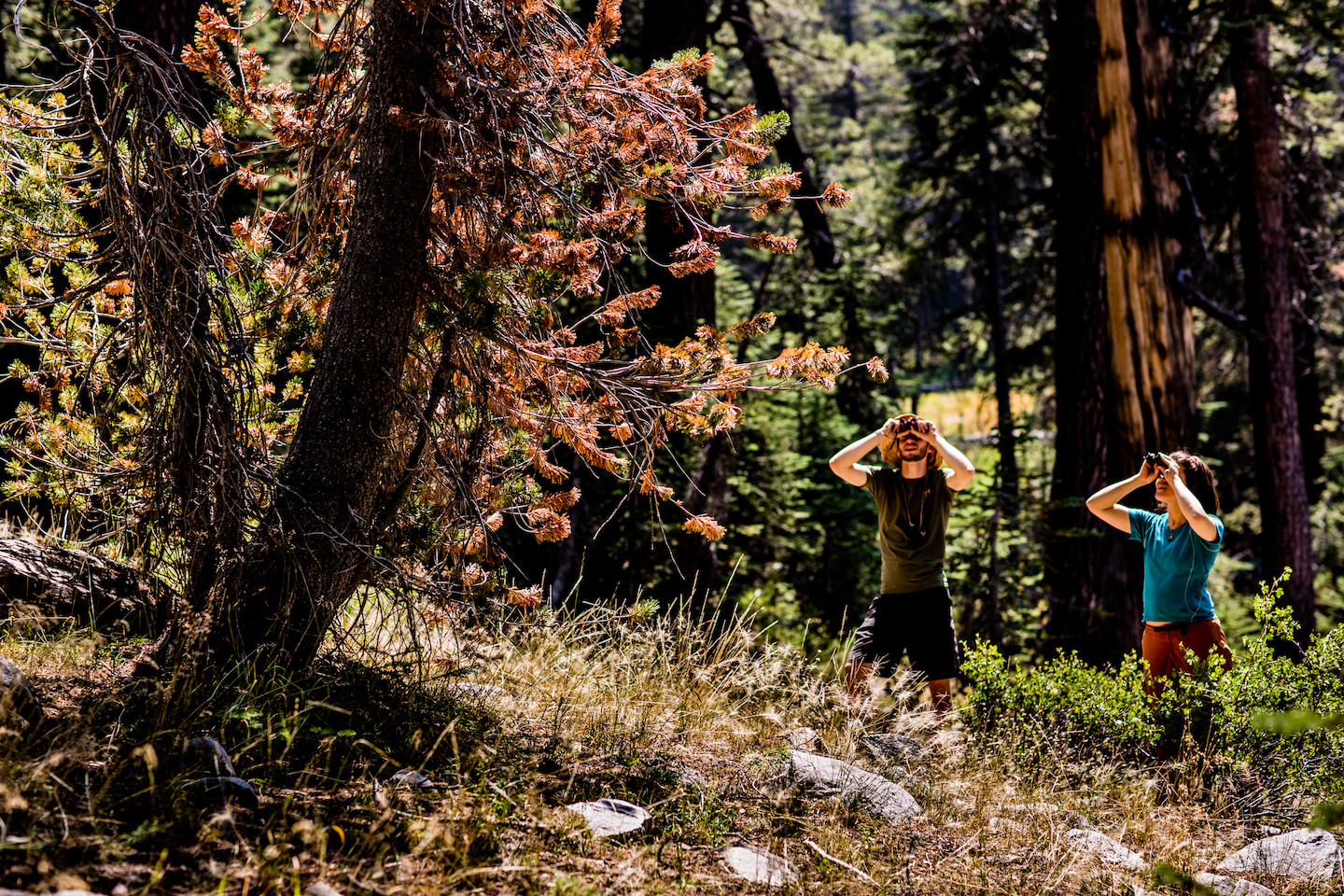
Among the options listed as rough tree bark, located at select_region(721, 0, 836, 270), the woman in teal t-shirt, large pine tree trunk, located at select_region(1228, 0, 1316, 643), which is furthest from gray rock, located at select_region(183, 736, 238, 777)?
large pine tree trunk, located at select_region(1228, 0, 1316, 643)

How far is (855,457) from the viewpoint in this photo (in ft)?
16.7

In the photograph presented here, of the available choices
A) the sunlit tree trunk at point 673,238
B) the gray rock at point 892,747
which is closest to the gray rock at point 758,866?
the gray rock at point 892,747

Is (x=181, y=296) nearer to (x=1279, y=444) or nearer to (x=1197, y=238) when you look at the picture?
(x=1197, y=238)

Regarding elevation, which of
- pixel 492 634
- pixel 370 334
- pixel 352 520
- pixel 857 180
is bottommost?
pixel 492 634

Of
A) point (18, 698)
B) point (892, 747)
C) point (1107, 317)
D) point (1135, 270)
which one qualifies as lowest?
point (892, 747)

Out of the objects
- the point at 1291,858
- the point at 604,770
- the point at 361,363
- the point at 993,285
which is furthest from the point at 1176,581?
the point at 993,285

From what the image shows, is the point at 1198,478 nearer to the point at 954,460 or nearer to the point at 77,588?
the point at 954,460

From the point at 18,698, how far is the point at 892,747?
365 cm

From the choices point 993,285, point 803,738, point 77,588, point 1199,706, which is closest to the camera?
point 77,588

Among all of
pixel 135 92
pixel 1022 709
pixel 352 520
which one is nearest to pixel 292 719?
pixel 352 520

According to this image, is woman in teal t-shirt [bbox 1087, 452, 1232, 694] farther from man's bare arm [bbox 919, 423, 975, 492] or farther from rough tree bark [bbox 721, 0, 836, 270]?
rough tree bark [bbox 721, 0, 836, 270]

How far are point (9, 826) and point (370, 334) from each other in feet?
6.74

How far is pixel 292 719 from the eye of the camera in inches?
123

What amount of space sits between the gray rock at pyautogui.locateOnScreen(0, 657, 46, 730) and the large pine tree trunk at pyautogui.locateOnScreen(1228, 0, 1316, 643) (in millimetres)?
12171
